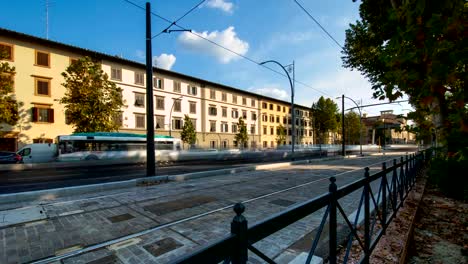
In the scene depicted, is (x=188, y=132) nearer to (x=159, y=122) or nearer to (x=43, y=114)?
(x=159, y=122)

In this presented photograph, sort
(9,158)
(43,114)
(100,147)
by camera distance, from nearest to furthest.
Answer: (9,158) → (100,147) → (43,114)

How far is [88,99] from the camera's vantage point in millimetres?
23969

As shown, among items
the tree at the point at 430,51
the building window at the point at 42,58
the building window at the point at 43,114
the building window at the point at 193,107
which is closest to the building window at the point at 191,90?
the building window at the point at 193,107

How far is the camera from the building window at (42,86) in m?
27.2

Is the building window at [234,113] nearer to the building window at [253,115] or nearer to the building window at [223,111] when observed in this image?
the building window at [223,111]

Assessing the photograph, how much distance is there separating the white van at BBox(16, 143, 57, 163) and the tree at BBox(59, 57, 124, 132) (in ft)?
9.66

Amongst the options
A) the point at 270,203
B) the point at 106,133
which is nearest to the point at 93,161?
the point at 106,133

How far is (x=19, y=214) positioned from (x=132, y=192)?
317 cm

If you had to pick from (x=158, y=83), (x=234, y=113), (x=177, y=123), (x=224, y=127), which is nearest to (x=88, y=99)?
(x=158, y=83)

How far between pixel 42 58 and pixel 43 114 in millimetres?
6456

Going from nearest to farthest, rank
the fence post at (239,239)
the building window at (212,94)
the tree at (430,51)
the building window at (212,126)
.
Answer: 1. the fence post at (239,239)
2. the tree at (430,51)
3. the building window at (212,126)
4. the building window at (212,94)

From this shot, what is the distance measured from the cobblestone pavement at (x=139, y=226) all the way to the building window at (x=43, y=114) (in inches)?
987

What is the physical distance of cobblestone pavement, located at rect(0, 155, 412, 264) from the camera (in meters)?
3.92

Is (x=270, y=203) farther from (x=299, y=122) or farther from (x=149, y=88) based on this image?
(x=299, y=122)
